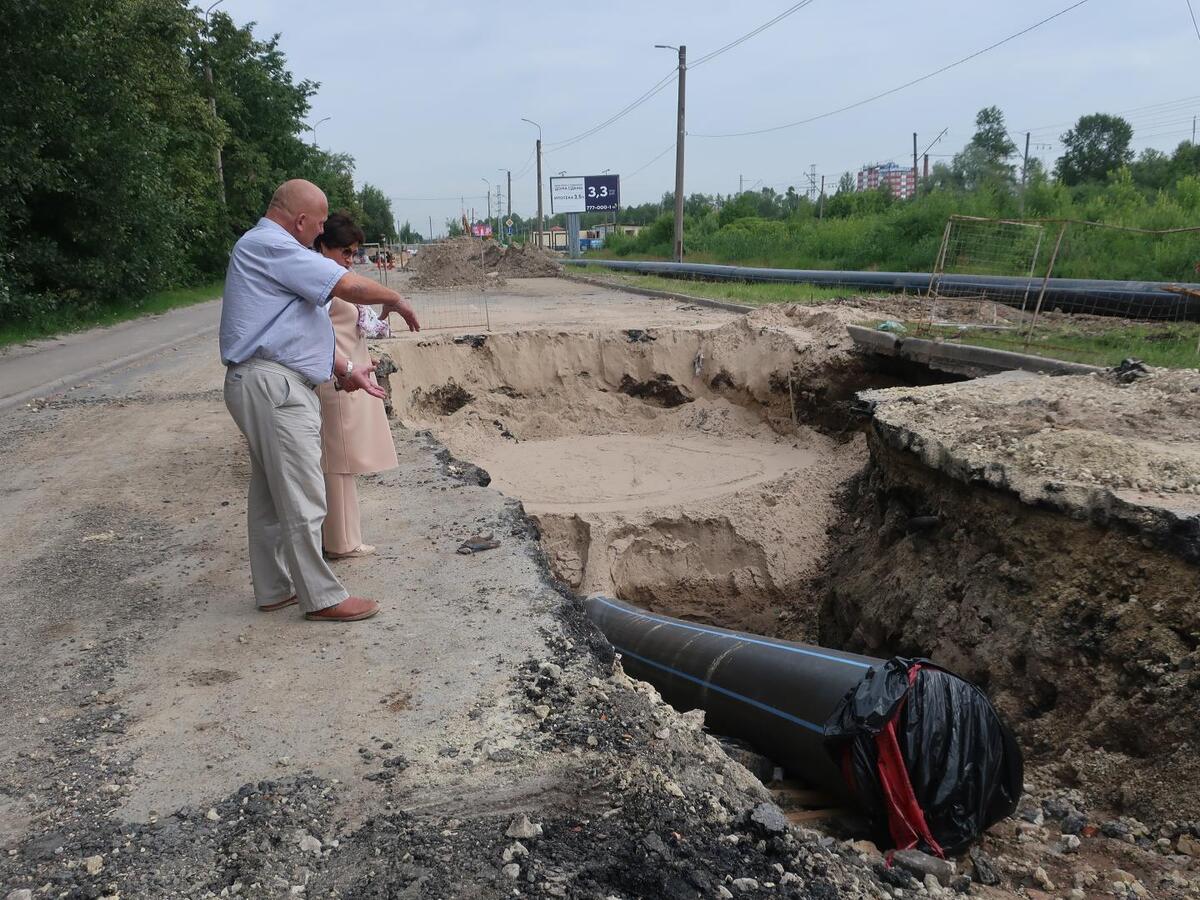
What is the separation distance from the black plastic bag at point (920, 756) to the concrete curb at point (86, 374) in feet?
30.7

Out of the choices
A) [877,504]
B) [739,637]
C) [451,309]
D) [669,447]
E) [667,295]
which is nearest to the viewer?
[739,637]

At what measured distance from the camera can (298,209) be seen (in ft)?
12.5

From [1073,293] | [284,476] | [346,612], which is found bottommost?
[346,612]

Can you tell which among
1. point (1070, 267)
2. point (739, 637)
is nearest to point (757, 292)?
point (1070, 267)

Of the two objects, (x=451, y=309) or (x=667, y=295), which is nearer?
(x=451, y=309)

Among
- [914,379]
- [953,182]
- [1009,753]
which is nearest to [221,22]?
[953,182]

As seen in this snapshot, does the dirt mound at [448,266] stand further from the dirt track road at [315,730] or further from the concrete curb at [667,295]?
the dirt track road at [315,730]

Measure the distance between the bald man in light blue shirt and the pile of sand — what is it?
75.4 feet

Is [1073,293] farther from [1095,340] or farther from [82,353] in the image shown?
[82,353]

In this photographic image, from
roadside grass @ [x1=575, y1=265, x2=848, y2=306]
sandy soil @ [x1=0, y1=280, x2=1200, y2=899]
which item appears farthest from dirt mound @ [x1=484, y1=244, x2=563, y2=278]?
sandy soil @ [x1=0, y1=280, x2=1200, y2=899]

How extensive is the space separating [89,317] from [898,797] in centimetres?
1810

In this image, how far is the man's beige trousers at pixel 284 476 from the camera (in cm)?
372

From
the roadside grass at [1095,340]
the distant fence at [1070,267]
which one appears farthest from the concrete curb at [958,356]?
the distant fence at [1070,267]

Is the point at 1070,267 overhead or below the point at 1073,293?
overhead
